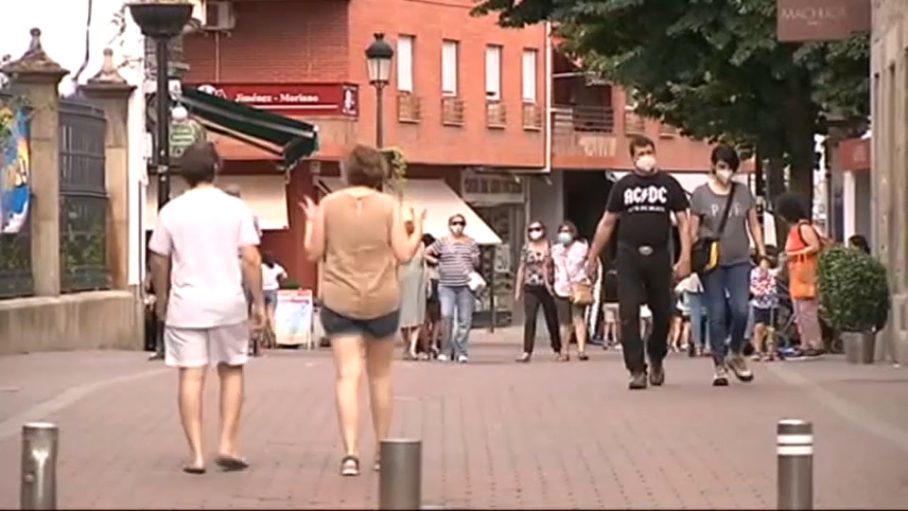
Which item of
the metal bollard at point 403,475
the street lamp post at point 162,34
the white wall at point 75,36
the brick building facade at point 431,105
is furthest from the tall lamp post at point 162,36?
the brick building facade at point 431,105

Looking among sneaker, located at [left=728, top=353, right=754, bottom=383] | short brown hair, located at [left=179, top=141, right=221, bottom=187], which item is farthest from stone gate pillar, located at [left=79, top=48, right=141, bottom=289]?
short brown hair, located at [left=179, top=141, right=221, bottom=187]

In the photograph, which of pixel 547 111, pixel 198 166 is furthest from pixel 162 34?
pixel 547 111

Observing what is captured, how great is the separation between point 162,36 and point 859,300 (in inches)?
307

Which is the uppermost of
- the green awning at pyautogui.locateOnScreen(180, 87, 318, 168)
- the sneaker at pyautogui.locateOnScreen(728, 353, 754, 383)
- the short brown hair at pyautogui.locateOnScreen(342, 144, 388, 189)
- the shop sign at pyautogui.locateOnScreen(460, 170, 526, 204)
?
the green awning at pyautogui.locateOnScreen(180, 87, 318, 168)

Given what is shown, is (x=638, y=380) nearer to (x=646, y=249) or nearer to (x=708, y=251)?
(x=646, y=249)

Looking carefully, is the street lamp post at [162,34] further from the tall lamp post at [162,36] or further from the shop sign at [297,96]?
the shop sign at [297,96]

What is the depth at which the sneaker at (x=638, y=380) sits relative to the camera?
58.7ft

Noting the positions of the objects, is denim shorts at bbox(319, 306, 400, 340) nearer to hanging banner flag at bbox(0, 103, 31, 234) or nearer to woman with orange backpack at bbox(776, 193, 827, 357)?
hanging banner flag at bbox(0, 103, 31, 234)

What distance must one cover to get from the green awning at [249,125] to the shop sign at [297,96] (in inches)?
409

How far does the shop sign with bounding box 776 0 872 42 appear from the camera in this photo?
78.6ft

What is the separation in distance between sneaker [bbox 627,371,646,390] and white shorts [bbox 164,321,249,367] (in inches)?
237

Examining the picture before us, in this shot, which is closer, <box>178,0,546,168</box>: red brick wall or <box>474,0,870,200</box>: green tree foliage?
<box>474,0,870,200</box>: green tree foliage

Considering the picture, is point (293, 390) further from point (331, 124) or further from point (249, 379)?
point (331, 124)

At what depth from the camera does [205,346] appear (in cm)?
1230
